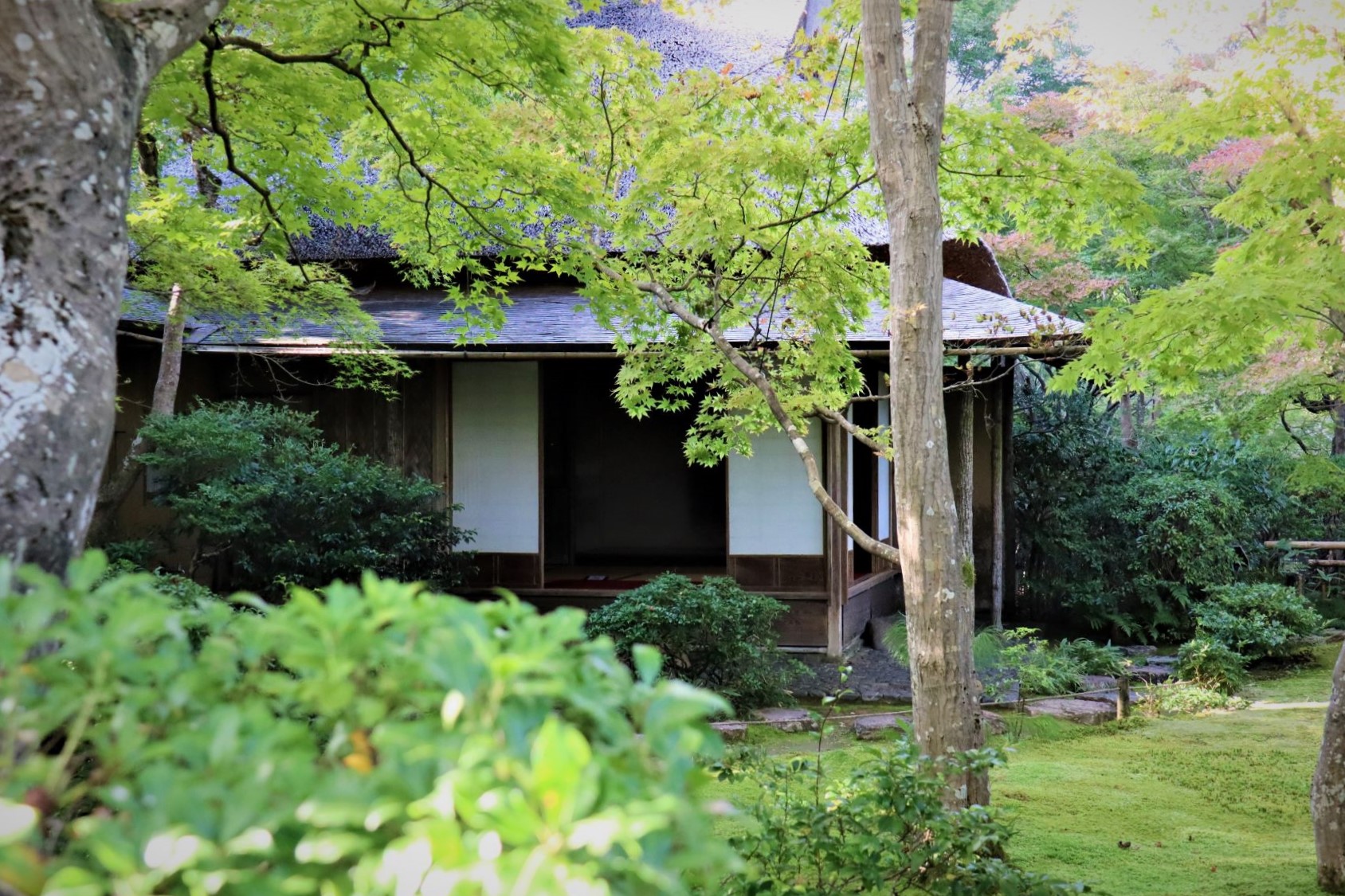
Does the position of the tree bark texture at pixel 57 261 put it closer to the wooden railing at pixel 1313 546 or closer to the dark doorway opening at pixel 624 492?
the dark doorway opening at pixel 624 492

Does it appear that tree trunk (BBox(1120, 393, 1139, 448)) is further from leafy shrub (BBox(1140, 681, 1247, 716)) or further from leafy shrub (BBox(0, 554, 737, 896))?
leafy shrub (BBox(0, 554, 737, 896))

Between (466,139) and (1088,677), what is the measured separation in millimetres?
6139

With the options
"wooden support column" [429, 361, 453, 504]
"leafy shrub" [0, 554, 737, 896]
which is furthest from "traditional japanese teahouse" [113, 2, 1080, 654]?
"leafy shrub" [0, 554, 737, 896]

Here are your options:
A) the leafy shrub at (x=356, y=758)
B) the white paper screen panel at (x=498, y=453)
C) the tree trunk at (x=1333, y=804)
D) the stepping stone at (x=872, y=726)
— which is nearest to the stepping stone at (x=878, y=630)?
the stepping stone at (x=872, y=726)

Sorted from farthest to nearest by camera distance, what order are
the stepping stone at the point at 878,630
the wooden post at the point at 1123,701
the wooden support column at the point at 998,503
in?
the wooden support column at the point at 998,503 < the stepping stone at the point at 878,630 < the wooden post at the point at 1123,701

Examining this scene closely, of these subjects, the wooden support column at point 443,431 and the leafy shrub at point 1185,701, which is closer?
the leafy shrub at point 1185,701

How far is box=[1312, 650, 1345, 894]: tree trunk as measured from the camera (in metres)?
3.49

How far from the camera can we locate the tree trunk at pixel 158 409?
7098mm

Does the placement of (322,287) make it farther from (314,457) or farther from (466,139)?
(466,139)

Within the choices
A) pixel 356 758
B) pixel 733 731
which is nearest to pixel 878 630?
pixel 733 731

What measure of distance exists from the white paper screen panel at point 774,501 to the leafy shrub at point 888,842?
5.18 metres

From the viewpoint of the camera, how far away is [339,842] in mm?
812

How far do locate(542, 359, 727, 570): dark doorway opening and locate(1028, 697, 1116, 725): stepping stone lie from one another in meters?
5.27

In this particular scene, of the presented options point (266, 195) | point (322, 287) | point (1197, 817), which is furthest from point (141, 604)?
point (322, 287)
